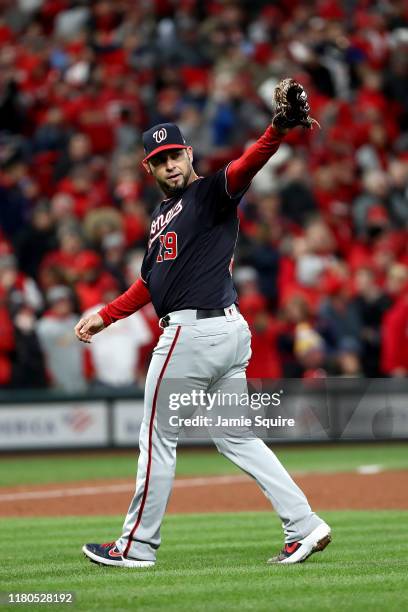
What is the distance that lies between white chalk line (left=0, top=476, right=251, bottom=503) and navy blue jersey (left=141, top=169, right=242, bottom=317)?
541 centimetres

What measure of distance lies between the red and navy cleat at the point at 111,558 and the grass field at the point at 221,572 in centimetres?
6

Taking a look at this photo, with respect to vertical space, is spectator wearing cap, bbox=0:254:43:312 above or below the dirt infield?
above

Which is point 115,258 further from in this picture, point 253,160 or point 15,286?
point 253,160

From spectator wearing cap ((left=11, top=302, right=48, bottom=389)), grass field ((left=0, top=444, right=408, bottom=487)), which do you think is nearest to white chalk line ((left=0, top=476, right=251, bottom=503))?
grass field ((left=0, top=444, right=408, bottom=487))

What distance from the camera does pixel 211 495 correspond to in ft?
Answer: 38.9

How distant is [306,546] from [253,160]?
193 centimetres

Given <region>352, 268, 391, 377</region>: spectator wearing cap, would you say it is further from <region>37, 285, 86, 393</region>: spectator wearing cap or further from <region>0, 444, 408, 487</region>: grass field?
<region>37, 285, 86, 393</region>: spectator wearing cap

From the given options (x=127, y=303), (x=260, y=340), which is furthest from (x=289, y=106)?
(x=260, y=340)

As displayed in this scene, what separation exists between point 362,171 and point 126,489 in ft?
26.9

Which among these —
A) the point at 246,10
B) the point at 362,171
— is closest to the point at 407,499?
the point at 362,171

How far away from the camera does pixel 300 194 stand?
58.7 ft

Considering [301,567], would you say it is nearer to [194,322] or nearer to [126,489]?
[194,322]

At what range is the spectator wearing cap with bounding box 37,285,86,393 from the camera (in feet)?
49.9

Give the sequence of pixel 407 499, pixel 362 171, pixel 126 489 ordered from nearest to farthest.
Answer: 1. pixel 407 499
2. pixel 126 489
3. pixel 362 171
